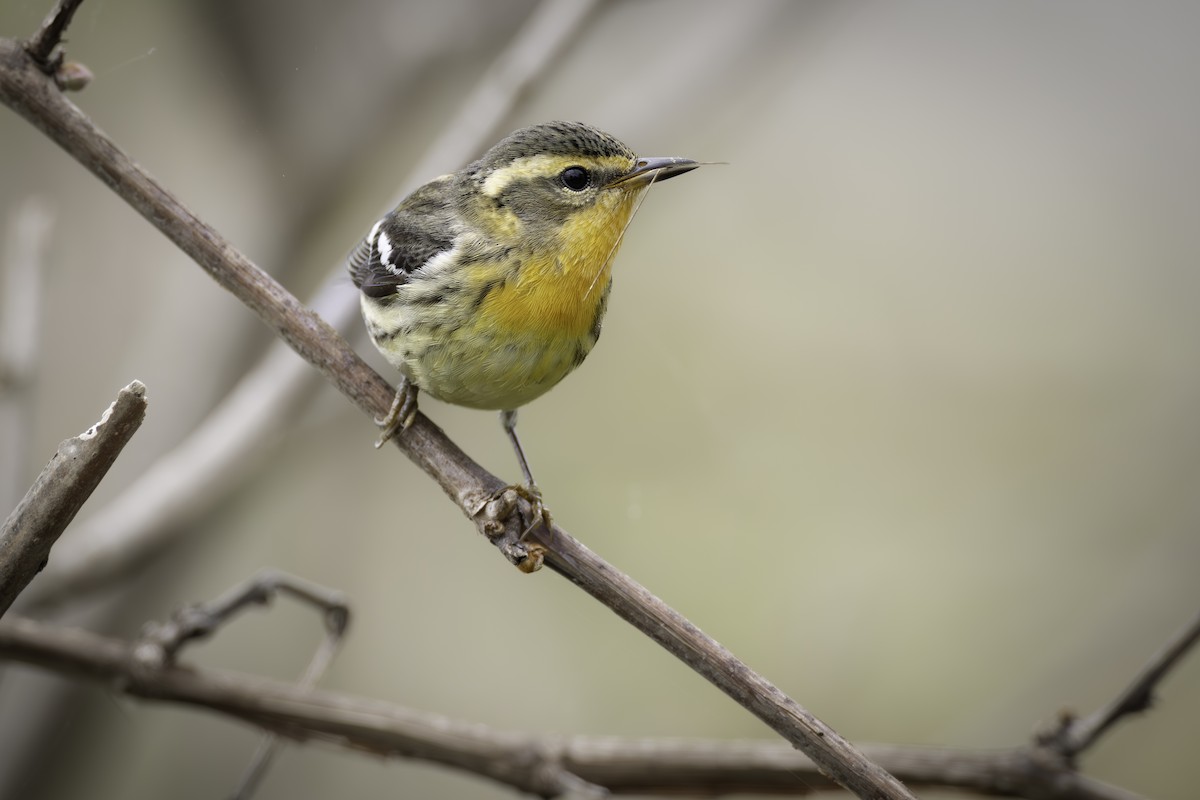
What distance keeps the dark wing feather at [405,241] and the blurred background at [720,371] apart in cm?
55

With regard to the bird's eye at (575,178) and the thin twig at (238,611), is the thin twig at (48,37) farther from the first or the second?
the thin twig at (238,611)

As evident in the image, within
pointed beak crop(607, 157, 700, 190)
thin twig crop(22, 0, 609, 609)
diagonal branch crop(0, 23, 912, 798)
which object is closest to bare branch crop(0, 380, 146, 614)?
diagonal branch crop(0, 23, 912, 798)

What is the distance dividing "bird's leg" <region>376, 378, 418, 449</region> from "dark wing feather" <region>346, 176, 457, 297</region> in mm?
291

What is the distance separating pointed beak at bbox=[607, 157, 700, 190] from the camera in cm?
179

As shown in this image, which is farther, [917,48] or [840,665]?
[917,48]

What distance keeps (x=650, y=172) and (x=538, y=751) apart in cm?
114

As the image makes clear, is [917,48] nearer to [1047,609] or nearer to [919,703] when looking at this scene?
[1047,609]

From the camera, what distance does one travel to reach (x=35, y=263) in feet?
7.85

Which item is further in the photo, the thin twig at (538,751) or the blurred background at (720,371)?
the blurred background at (720,371)

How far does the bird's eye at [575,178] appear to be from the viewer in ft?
6.40

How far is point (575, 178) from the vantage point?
1.96 meters

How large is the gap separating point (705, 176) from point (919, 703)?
5.99 ft

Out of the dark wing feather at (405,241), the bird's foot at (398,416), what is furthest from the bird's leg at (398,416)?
the dark wing feather at (405,241)

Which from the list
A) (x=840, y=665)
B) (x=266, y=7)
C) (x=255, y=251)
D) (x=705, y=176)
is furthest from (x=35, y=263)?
(x=840, y=665)
